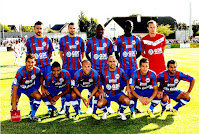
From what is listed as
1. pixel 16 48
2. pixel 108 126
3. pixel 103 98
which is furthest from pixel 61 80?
pixel 16 48

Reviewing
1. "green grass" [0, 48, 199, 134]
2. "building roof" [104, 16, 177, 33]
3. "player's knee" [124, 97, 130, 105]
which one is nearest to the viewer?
"green grass" [0, 48, 199, 134]

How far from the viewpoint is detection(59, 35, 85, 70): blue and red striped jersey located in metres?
5.20

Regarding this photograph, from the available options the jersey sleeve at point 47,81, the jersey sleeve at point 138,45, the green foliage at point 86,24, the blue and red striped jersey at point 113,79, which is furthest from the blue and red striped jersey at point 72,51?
the green foliage at point 86,24

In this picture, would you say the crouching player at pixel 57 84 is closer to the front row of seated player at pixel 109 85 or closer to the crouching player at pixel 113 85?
the front row of seated player at pixel 109 85

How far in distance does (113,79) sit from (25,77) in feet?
5.99

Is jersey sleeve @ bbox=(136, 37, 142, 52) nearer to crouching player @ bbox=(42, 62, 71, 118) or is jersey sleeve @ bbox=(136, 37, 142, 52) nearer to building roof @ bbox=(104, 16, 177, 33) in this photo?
crouching player @ bbox=(42, 62, 71, 118)

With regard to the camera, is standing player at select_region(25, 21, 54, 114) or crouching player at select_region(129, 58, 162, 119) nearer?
crouching player at select_region(129, 58, 162, 119)

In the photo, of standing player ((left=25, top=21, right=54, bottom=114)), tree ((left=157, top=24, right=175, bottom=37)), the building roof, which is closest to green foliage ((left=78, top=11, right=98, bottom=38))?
the building roof

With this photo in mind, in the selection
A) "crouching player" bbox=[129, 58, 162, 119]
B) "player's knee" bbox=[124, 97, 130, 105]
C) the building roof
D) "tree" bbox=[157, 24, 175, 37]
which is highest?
the building roof

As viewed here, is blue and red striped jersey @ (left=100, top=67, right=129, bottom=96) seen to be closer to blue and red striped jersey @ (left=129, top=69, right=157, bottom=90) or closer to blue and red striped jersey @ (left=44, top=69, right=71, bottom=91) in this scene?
blue and red striped jersey @ (left=129, top=69, right=157, bottom=90)

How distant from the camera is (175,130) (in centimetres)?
402

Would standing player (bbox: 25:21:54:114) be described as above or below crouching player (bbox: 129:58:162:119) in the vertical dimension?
above

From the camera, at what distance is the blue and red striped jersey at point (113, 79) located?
4.73 m

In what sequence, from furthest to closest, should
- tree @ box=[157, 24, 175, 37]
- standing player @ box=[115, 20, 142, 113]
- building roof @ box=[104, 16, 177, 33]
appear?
1. tree @ box=[157, 24, 175, 37]
2. building roof @ box=[104, 16, 177, 33]
3. standing player @ box=[115, 20, 142, 113]
